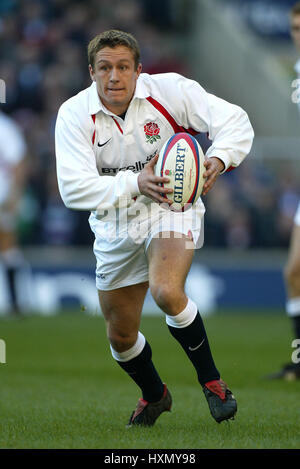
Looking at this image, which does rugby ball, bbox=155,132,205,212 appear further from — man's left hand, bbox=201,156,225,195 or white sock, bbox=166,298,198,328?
white sock, bbox=166,298,198,328

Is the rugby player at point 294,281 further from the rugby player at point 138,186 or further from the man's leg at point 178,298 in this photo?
the man's leg at point 178,298

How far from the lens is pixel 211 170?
483 centimetres

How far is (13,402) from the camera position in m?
5.86

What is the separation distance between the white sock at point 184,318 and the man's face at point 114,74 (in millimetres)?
1192

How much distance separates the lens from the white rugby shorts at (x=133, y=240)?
16.7 ft

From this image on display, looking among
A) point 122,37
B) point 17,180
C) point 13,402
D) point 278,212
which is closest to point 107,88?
point 122,37

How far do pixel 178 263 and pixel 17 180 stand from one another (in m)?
7.07

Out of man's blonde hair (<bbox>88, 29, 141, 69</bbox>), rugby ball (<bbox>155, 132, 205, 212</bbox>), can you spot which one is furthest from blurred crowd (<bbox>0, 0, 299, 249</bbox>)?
rugby ball (<bbox>155, 132, 205, 212</bbox>)

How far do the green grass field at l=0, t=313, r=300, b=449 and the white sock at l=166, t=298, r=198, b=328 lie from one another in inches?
22.0

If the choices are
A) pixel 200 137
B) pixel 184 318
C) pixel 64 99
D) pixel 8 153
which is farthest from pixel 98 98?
pixel 64 99

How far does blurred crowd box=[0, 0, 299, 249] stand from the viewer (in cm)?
1323

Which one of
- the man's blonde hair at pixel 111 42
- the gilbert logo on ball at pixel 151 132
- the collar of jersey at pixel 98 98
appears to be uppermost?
the man's blonde hair at pixel 111 42

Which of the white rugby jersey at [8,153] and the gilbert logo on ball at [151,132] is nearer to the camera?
the gilbert logo on ball at [151,132]

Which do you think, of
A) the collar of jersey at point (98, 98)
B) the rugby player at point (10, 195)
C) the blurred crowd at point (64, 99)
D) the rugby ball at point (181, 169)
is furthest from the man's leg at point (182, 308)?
the blurred crowd at point (64, 99)
